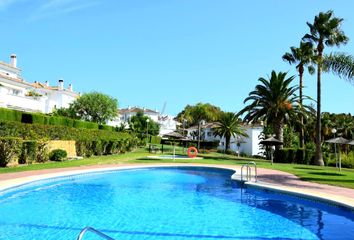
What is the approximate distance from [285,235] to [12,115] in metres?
22.9

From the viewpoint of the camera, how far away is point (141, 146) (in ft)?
169

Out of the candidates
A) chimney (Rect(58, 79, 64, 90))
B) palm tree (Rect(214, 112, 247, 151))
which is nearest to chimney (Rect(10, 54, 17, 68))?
chimney (Rect(58, 79, 64, 90))

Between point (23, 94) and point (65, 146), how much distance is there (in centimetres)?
2102

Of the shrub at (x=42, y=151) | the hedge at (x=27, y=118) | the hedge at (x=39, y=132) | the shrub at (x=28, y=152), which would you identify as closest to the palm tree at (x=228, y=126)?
the hedge at (x=39, y=132)

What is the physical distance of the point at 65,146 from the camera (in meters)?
25.1

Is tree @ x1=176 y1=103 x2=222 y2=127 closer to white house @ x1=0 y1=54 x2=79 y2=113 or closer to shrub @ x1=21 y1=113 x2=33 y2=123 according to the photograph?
white house @ x1=0 y1=54 x2=79 y2=113

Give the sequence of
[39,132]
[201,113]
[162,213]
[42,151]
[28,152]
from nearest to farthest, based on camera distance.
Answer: [162,213] < [28,152] < [42,151] < [39,132] < [201,113]

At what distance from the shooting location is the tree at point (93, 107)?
51.9m

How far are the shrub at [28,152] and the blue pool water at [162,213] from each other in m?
5.10

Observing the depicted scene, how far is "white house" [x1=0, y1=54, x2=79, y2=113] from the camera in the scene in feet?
109

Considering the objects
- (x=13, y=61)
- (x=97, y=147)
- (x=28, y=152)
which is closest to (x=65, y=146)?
(x=97, y=147)

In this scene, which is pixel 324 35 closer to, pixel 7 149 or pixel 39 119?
pixel 39 119

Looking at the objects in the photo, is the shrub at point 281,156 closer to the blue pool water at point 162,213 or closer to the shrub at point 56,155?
the blue pool water at point 162,213

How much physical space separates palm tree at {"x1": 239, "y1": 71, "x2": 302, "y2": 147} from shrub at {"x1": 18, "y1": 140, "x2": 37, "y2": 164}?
75.3ft
